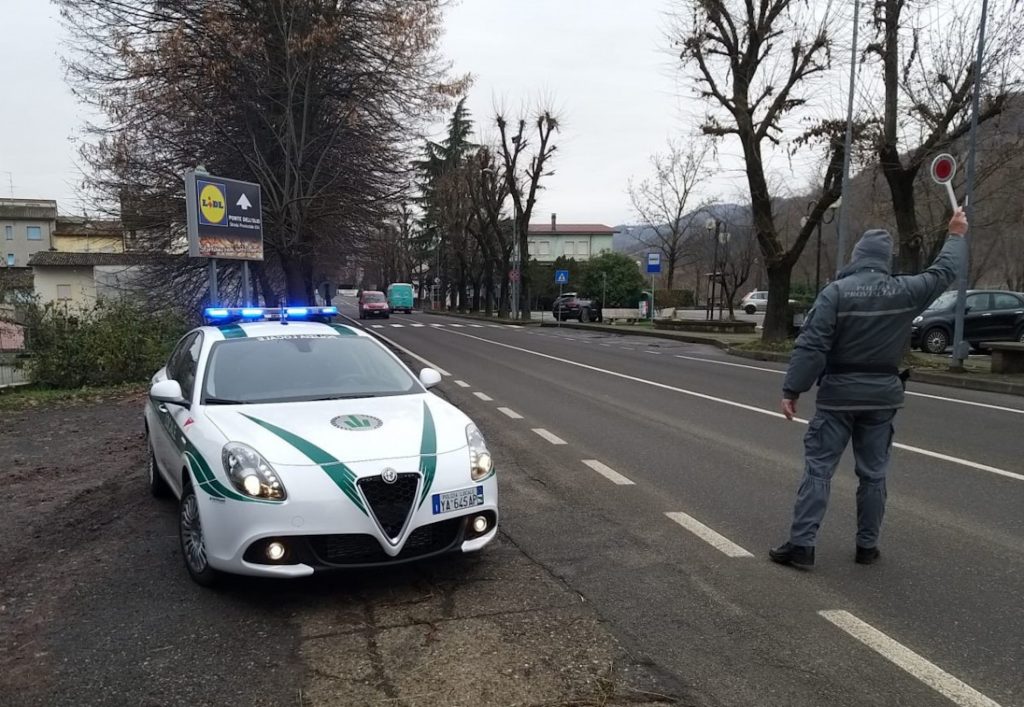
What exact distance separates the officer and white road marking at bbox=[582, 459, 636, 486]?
2.04 meters

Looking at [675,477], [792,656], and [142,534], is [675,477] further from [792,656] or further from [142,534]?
[142,534]

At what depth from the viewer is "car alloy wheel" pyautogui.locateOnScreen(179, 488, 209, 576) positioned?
4.09 meters

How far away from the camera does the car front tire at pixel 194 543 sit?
4.05 meters

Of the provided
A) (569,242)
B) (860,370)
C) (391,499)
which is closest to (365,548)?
(391,499)

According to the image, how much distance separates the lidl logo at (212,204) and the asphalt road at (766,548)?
6.94 m

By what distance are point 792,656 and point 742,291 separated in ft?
276

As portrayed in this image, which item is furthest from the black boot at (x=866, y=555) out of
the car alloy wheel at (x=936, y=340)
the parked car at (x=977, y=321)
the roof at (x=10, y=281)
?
the car alloy wheel at (x=936, y=340)

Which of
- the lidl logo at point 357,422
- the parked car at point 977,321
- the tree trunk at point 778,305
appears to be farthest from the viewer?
the tree trunk at point 778,305

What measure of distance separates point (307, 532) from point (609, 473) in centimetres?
357

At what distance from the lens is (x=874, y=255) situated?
438 centimetres

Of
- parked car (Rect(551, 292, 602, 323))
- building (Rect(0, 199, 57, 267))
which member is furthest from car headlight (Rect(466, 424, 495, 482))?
building (Rect(0, 199, 57, 267))

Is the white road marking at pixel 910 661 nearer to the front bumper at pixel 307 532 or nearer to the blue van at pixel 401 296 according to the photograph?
the front bumper at pixel 307 532

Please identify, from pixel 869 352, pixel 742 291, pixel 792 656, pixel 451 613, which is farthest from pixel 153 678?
pixel 742 291

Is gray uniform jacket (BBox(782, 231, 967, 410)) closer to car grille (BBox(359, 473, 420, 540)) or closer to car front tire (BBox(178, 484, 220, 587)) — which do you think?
car grille (BBox(359, 473, 420, 540))
